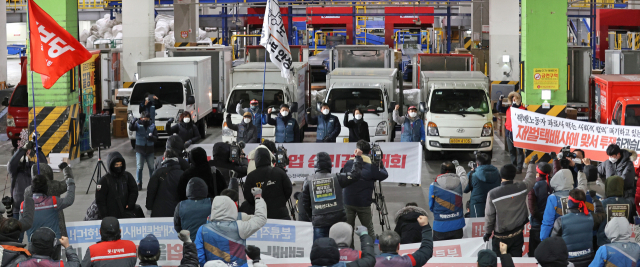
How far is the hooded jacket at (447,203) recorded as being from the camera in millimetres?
8664

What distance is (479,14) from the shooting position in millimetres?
31125

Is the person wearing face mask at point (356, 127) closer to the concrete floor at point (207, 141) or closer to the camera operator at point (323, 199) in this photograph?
the concrete floor at point (207, 141)

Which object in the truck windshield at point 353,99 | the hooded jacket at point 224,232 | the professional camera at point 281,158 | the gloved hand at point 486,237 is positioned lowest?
the gloved hand at point 486,237

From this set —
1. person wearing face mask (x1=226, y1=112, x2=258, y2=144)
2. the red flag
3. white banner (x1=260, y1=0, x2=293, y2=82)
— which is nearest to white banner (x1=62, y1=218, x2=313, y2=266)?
the red flag

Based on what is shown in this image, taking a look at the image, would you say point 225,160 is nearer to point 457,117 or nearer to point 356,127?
point 356,127

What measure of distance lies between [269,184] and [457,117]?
9.13 meters

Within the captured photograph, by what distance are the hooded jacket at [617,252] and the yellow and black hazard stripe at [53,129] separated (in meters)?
12.9

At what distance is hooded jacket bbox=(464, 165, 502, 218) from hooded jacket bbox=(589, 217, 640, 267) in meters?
2.44

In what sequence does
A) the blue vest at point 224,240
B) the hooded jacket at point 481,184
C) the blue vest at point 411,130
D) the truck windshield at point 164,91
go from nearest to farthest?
1. the blue vest at point 224,240
2. the hooded jacket at point 481,184
3. the blue vest at point 411,130
4. the truck windshield at point 164,91

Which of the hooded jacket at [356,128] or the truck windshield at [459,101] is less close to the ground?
the truck windshield at [459,101]

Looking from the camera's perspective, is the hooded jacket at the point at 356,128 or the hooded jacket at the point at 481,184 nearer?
the hooded jacket at the point at 481,184

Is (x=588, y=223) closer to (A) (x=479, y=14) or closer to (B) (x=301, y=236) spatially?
(B) (x=301, y=236)

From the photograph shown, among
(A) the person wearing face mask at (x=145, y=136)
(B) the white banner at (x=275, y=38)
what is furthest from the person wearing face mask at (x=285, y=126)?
(A) the person wearing face mask at (x=145, y=136)

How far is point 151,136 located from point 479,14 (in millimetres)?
20878
